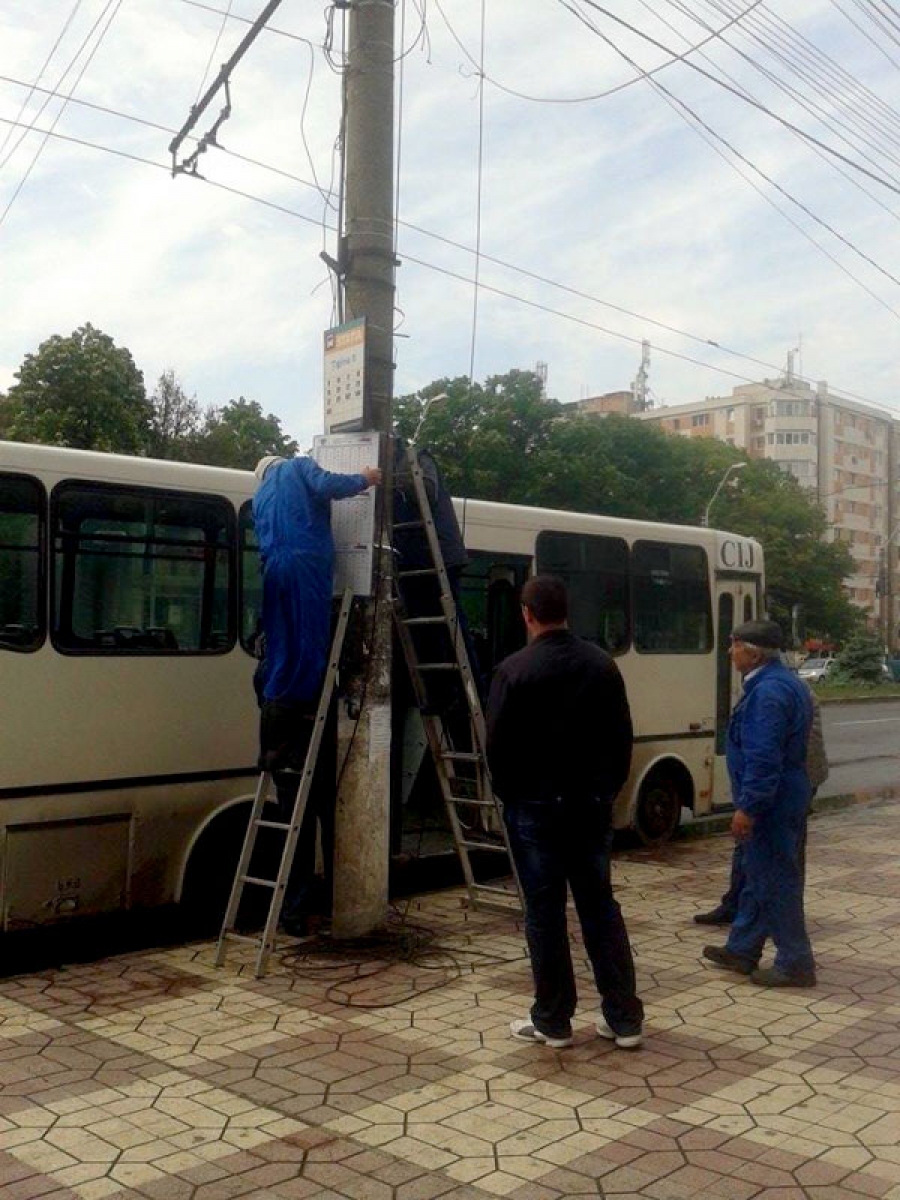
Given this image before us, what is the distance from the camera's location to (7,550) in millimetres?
7121

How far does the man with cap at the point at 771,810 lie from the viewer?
22.0 feet

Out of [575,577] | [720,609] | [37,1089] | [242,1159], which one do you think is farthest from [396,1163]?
[720,609]

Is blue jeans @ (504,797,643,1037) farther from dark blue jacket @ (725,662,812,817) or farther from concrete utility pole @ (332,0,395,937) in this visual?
concrete utility pole @ (332,0,395,937)

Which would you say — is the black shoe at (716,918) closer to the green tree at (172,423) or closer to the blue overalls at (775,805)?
the blue overalls at (775,805)

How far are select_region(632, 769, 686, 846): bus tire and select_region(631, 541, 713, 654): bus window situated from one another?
113 centimetres

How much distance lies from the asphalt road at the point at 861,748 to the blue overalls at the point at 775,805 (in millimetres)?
9179

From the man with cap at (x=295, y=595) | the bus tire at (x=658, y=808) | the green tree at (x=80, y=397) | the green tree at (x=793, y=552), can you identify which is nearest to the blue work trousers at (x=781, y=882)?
the man with cap at (x=295, y=595)

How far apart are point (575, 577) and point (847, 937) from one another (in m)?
3.88

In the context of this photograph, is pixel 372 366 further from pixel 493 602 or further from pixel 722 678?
pixel 722 678

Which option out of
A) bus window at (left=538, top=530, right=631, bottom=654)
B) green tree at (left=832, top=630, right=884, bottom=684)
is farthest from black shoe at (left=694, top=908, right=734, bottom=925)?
green tree at (left=832, top=630, right=884, bottom=684)

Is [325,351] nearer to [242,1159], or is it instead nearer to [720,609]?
[242,1159]

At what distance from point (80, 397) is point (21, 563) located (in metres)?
36.3

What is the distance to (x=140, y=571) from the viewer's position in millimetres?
7672

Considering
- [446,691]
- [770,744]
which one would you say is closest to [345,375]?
[446,691]
